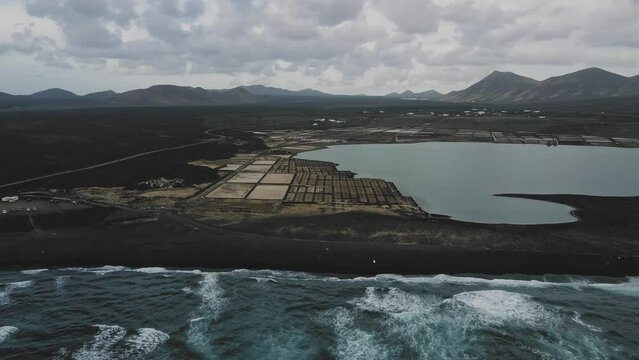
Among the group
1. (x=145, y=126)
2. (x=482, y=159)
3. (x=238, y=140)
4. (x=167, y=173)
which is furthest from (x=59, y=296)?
(x=145, y=126)

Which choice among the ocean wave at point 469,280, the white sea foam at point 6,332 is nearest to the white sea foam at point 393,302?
the ocean wave at point 469,280

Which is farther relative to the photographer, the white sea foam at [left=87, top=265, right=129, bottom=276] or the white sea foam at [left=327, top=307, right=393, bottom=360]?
the white sea foam at [left=87, top=265, right=129, bottom=276]

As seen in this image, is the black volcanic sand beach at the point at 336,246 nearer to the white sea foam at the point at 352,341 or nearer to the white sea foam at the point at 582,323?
the white sea foam at the point at 582,323

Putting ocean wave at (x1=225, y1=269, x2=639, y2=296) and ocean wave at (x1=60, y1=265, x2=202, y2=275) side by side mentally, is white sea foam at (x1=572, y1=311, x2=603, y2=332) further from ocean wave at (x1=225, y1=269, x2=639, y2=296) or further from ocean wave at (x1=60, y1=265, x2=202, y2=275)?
ocean wave at (x1=60, y1=265, x2=202, y2=275)

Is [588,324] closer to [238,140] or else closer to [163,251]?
[163,251]

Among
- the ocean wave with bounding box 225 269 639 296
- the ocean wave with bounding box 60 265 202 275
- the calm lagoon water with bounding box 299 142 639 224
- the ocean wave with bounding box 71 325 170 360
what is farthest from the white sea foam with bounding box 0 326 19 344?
the calm lagoon water with bounding box 299 142 639 224

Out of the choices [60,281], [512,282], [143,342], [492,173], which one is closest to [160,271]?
[60,281]
